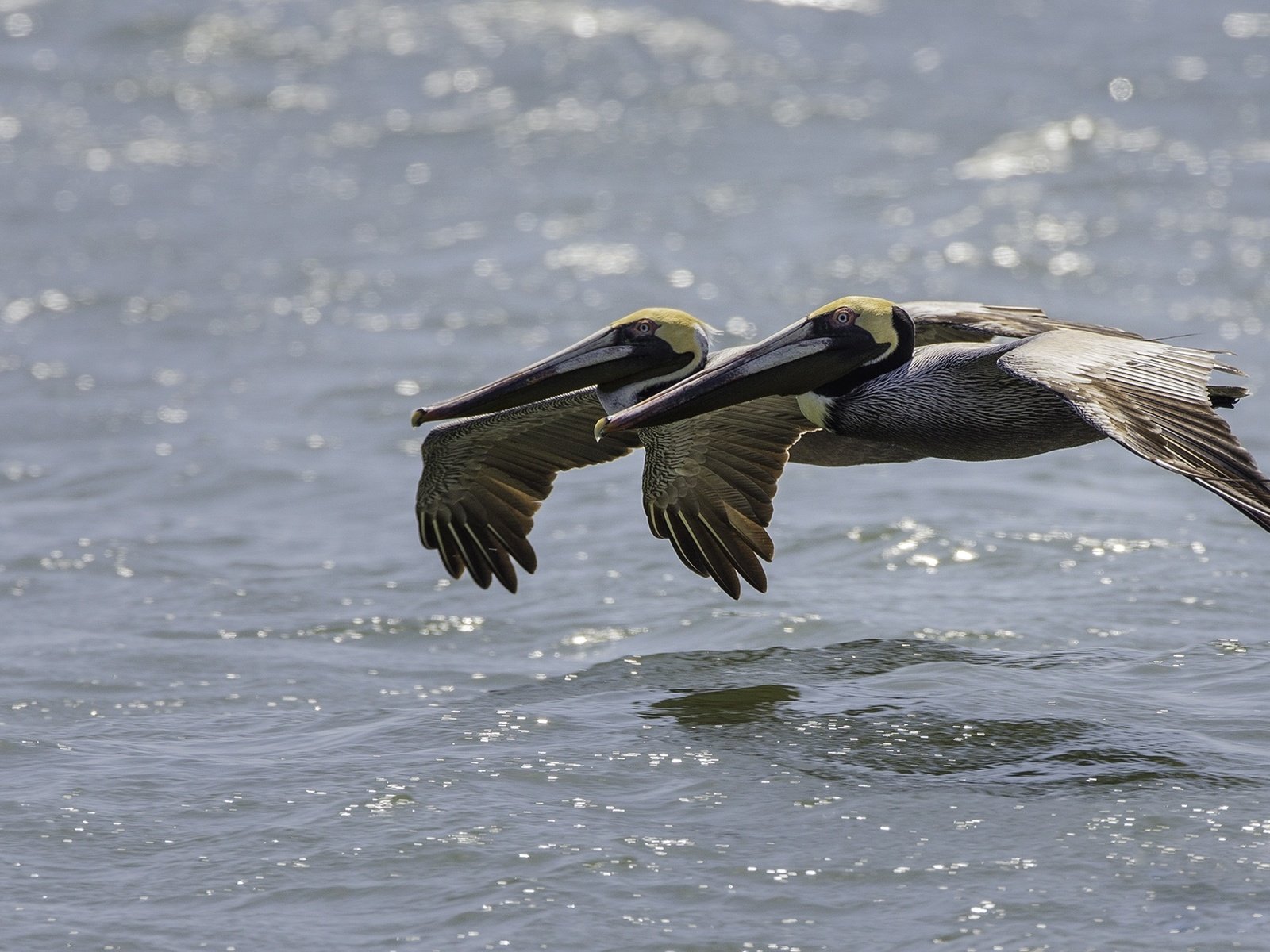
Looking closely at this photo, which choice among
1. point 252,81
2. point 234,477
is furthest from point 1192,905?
point 252,81

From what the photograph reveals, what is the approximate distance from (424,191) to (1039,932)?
39.4 feet

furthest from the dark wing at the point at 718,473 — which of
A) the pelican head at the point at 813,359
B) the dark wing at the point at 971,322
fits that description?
the dark wing at the point at 971,322

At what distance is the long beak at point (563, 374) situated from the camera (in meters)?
6.83

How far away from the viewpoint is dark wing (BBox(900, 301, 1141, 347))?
679cm

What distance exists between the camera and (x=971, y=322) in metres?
6.94

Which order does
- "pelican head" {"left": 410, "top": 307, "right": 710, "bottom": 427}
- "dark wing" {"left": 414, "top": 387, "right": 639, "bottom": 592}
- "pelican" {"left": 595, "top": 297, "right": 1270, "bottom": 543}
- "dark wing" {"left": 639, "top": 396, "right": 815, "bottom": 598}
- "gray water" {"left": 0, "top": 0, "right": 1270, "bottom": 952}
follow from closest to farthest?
1. "gray water" {"left": 0, "top": 0, "right": 1270, "bottom": 952}
2. "pelican" {"left": 595, "top": 297, "right": 1270, "bottom": 543}
3. "dark wing" {"left": 639, "top": 396, "right": 815, "bottom": 598}
4. "pelican head" {"left": 410, "top": 307, "right": 710, "bottom": 427}
5. "dark wing" {"left": 414, "top": 387, "right": 639, "bottom": 592}

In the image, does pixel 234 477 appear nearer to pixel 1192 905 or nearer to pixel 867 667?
pixel 867 667

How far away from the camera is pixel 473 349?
1163cm

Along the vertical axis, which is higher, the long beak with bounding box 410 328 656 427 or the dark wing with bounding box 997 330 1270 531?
the long beak with bounding box 410 328 656 427

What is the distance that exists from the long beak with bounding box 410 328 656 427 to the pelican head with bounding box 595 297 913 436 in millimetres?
553

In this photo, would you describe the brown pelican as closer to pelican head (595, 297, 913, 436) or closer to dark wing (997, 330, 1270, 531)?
pelican head (595, 297, 913, 436)

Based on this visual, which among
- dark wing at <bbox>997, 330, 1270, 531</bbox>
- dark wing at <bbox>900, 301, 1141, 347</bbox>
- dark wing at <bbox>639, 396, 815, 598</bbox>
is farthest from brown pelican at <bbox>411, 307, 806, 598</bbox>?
dark wing at <bbox>997, 330, 1270, 531</bbox>

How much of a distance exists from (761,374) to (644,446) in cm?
85

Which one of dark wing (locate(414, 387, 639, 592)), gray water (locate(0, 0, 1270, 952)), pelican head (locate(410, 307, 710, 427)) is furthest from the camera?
dark wing (locate(414, 387, 639, 592))
